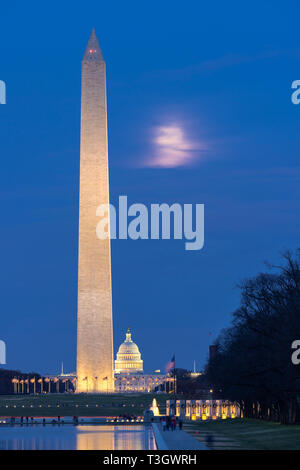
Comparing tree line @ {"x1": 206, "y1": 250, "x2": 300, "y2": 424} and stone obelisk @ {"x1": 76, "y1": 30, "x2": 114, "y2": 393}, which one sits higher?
stone obelisk @ {"x1": 76, "y1": 30, "x2": 114, "y2": 393}

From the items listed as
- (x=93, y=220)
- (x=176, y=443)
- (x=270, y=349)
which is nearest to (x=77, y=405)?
(x=93, y=220)

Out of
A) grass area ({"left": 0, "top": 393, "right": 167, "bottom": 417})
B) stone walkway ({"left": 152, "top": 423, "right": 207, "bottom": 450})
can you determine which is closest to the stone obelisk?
grass area ({"left": 0, "top": 393, "right": 167, "bottom": 417})

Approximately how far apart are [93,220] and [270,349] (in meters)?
52.1

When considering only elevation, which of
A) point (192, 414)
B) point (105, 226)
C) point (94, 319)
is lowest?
point (192, 414)

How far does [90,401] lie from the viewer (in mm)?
100500

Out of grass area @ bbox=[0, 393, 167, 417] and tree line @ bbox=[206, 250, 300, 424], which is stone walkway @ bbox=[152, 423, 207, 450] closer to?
tree line @ bbox=[206, 250, 300, 424]

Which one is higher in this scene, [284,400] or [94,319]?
[94,319]

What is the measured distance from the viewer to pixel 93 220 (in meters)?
104

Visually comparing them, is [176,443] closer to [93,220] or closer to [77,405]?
[77,405]

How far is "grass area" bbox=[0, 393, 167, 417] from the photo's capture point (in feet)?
300

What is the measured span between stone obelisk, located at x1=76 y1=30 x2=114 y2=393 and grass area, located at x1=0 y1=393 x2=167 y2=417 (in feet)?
18.3
